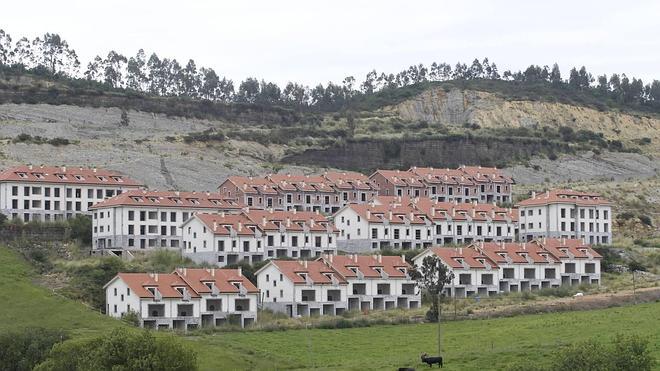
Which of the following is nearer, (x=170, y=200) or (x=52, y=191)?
(x=170, y=200)

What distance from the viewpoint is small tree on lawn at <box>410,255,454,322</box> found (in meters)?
90.3

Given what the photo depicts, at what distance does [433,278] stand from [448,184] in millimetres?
49211

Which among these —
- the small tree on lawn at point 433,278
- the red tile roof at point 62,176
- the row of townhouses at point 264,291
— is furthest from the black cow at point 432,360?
the red tile roof at point 62,176

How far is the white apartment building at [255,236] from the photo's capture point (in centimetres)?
10262

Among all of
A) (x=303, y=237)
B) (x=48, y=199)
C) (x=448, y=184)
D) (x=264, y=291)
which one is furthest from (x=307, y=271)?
(x=448, y=184)

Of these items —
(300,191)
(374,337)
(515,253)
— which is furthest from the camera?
(300,191)

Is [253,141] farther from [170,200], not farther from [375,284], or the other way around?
[375,284]

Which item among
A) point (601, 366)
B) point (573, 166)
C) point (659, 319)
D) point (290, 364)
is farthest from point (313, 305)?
point (573, 166)

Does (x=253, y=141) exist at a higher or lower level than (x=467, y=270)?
higher

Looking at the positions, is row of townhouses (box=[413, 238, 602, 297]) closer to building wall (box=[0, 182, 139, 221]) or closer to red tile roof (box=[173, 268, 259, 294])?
red tile roof (box=[173, 268, 259, 294])

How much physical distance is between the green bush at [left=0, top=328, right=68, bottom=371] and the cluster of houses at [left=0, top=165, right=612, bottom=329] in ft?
43.1

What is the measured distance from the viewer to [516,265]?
103188 millimetres

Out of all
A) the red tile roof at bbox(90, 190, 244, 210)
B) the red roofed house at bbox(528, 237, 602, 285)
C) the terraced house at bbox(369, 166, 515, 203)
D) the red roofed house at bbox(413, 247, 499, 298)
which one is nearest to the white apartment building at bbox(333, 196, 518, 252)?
the red roofed house at bbox(413, 247, 499, 298)

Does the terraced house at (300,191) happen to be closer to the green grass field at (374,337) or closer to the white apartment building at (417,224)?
the white apartment building at (417,224)
